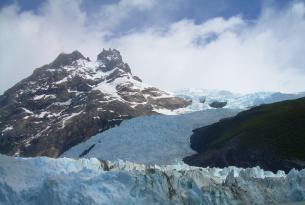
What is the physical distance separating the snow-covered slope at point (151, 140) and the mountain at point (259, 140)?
3.98 m

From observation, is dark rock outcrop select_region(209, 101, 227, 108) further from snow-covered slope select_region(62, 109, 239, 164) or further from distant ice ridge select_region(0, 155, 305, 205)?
distant ice ridge select_region(0, 155, 305, 205)

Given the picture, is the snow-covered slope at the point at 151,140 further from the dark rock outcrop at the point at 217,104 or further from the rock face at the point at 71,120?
the dark rock outcrop at the point at 217,104

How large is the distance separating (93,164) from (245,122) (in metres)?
52.9

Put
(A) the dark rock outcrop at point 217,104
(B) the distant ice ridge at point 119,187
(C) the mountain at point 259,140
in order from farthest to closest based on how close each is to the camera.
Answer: (A) the dark rock outcrop at point 217,104 → (C) the mountain at point 259,140 → (B) the distant ice ridge at point 119,187

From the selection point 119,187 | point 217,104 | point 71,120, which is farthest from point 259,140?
point 217,104

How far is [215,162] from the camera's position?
3457 inches

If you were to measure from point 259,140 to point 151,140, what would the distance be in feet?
88.0

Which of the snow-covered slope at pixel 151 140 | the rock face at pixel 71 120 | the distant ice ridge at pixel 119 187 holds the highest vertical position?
the rock face at pixel 71 120

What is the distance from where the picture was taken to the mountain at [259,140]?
256 ft

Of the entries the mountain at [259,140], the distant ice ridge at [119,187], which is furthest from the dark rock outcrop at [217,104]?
the distant ice ridge at [119,187]

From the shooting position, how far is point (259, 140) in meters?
85.1

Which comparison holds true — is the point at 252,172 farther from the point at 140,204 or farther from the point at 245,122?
the point at 245,122

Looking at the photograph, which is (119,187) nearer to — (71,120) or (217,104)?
(71,120)

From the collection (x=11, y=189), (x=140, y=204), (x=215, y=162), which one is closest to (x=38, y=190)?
(x=11, y=189)
